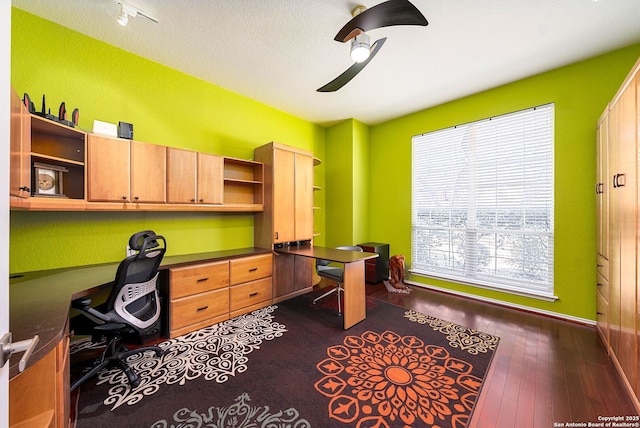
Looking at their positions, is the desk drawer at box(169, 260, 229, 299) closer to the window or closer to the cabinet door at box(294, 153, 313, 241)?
the cabinet door at box(294, 153, 313, 241)

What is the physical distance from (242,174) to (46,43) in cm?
222

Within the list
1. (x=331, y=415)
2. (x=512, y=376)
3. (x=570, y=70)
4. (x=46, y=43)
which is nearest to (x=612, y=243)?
(x=512, y=376)

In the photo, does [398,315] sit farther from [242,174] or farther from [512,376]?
[242,174]

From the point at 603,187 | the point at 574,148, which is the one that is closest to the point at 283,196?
the point at 603,187

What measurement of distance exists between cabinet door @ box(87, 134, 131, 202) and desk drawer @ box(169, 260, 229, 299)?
3.06ft

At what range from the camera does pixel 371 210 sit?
4918 millimetres

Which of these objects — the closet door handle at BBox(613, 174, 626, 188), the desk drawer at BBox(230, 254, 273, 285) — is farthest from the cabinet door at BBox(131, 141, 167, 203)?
the closet door handle at BBox(613, 174, 626, 188)

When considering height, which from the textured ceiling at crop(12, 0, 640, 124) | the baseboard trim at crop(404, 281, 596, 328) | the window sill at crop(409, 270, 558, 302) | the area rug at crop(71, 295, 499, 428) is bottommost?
the area rug at crop(71, 295, 499, 428)

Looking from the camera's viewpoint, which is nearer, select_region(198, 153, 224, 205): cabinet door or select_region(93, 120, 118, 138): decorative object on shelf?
select_region(93, 120, 118, 138): decorative object on shelf

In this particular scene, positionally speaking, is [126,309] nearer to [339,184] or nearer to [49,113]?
[49,113]

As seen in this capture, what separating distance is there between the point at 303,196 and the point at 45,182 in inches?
108

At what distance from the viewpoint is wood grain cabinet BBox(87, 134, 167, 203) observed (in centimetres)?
217

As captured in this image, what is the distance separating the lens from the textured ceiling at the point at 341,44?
→ 205 centimetres

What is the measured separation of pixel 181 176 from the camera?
8.95 feet
